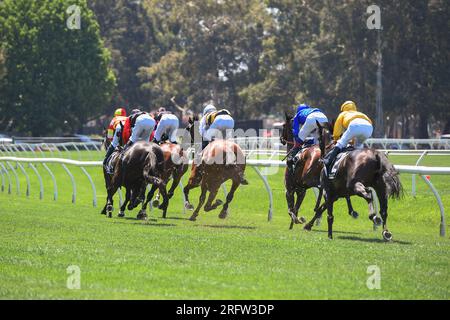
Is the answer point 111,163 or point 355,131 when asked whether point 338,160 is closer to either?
point 355,131

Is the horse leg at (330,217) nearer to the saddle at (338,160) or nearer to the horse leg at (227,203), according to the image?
the saddle at (338,160)

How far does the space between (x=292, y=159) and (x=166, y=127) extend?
3.75 m

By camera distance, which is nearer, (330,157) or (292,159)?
(330,157)

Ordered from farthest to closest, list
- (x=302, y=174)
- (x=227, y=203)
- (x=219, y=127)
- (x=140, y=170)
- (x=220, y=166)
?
(x=219, y=127) → (x=140, y=170) → (x=227, y=203) → (x=220, y=166) → (x=302, y=174)

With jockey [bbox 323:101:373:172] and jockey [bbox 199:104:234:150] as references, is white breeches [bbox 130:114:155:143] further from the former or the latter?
jockey [bbox 323:101:373:172]

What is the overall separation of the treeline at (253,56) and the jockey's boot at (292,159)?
1418 inches

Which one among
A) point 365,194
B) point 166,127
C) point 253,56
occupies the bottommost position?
point 365,194

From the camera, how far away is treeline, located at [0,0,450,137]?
186ft

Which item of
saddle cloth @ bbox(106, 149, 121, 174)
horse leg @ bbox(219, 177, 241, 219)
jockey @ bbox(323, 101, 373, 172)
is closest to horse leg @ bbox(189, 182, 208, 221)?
horse leg @ bbox(219, 177, 241, 219)

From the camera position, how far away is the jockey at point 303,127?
54.7ft

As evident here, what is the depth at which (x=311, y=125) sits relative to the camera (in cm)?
1675

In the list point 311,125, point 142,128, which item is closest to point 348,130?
point 311,125

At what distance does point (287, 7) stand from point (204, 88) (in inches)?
521

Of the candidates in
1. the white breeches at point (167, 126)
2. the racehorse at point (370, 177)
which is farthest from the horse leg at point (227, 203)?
the racehorse at point (370, 177)
